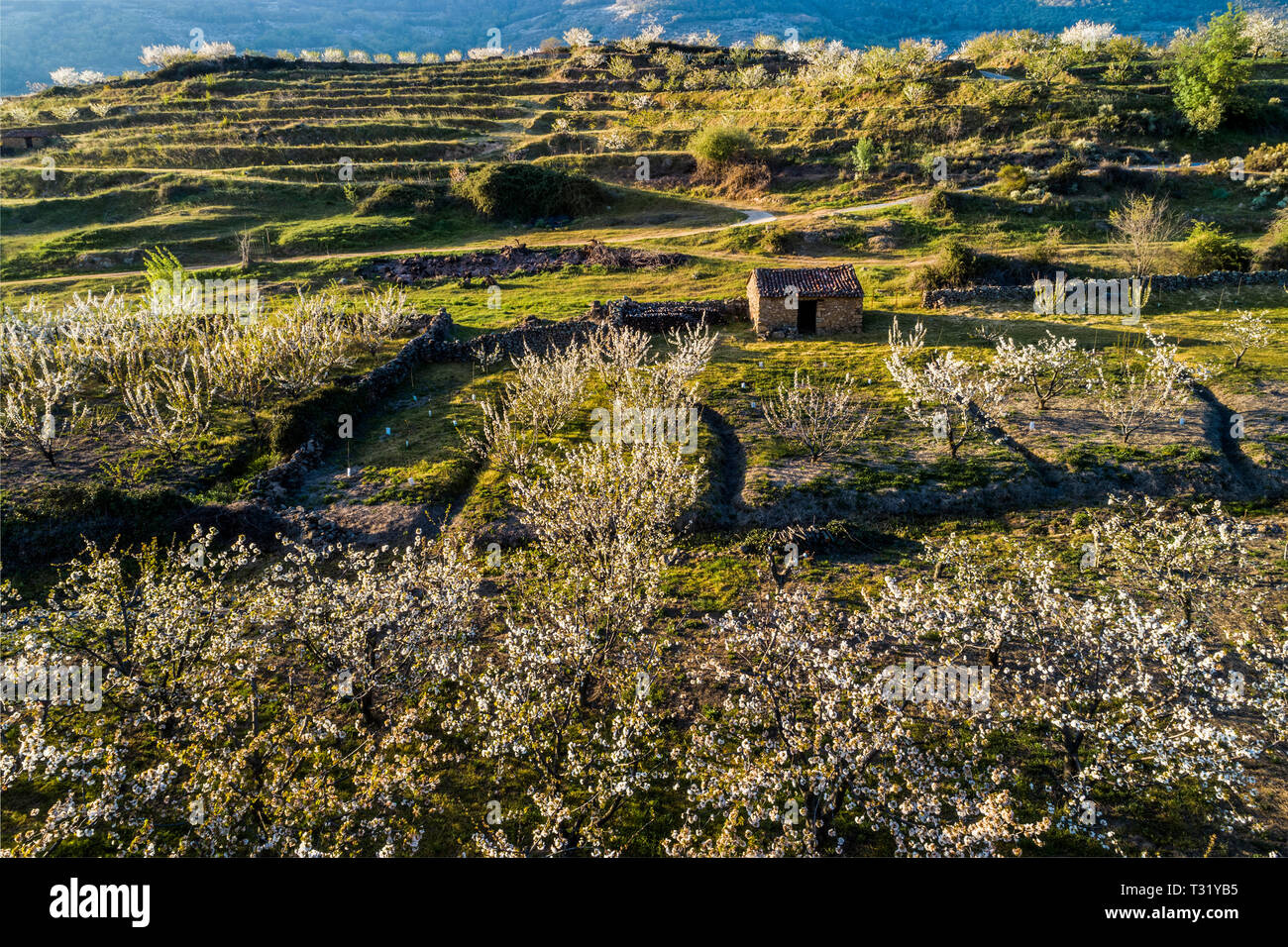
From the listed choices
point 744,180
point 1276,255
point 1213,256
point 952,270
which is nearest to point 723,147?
point 744,180

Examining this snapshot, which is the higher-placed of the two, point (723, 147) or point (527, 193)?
point (723, 147)

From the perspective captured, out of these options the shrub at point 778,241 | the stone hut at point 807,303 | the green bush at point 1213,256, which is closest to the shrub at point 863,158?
the shrub at point 778,241

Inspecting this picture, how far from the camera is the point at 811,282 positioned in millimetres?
32656

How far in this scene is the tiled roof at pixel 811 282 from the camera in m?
31.8

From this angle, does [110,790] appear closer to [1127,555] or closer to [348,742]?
[348,742]

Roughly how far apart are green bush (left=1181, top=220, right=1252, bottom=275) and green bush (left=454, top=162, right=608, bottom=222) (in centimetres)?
4491

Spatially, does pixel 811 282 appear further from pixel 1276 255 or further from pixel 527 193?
pixel 527 193

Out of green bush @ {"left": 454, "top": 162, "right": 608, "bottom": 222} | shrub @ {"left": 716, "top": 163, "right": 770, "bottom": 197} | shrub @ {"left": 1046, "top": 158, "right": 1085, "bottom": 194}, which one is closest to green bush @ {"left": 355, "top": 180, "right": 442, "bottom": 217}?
green bush @ {"left": 454, "top": 162, "right": 608, "bottom": 222}

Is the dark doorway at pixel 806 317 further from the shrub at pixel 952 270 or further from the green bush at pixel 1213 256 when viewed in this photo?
the green bush at pixel 1213 256

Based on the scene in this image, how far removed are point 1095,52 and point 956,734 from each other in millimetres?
111781

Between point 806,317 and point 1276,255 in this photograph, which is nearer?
point 806,317

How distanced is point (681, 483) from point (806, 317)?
20005 mm

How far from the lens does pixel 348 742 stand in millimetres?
11914

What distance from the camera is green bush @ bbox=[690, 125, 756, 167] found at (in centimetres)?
6178
